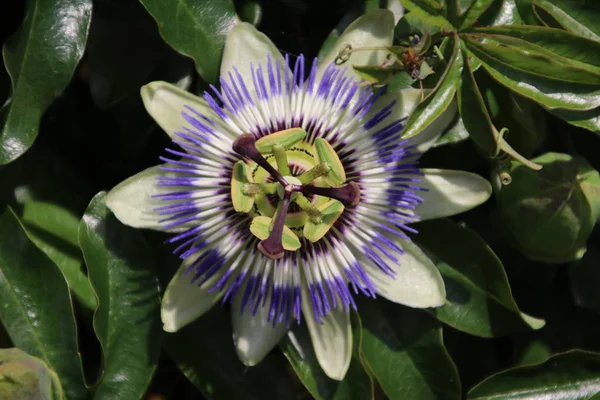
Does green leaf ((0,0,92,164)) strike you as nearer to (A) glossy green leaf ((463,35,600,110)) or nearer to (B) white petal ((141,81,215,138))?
(B) white petal ((141,81,215,138))

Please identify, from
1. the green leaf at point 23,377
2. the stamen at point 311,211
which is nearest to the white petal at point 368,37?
the stamen at point 311,211

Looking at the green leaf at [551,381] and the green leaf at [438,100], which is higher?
the green leaf at [438,100]

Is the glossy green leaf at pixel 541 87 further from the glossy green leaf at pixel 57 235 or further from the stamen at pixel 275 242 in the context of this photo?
the glossy green leaf at pixel 57 235

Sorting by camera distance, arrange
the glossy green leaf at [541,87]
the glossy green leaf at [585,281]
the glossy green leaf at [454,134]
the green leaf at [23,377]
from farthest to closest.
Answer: the glossy green leaf at [585,281] < the glossy green leaf at [454,134] < the glossy green leaf at [541,87] < the green leaf at [23,377]

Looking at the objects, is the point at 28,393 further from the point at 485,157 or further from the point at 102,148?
the point at 485,157

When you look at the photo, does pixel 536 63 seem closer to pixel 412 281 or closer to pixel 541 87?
pixel 541 87

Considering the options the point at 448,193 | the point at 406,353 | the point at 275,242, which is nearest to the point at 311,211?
the point at 275,242
